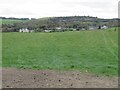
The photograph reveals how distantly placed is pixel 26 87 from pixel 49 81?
130cm

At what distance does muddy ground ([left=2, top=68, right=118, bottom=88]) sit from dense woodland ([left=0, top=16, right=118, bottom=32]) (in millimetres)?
77851

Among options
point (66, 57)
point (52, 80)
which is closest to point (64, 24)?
point (66, 57)

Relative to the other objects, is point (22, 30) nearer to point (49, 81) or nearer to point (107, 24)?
point (107, 24)

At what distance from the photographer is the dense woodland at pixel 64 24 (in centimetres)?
9812

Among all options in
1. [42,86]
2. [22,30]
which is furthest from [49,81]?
[22,30]

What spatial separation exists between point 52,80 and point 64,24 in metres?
91.3

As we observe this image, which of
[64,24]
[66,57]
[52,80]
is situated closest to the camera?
[52,80]

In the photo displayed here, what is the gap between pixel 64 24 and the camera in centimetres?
10438

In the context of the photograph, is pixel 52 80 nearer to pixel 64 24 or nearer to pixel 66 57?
pixel 66 57

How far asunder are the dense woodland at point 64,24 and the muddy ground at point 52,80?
7785 cm

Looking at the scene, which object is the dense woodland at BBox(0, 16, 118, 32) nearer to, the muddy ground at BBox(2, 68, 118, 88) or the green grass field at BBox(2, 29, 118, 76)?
the green grass field at BBox(2, 29, 118, 76)

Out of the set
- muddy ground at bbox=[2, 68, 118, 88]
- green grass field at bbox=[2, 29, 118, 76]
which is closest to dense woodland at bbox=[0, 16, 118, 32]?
green grass field at bbox=[2, 29, 118, 76]

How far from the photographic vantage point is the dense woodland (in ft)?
322

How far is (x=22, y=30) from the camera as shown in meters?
95.7
